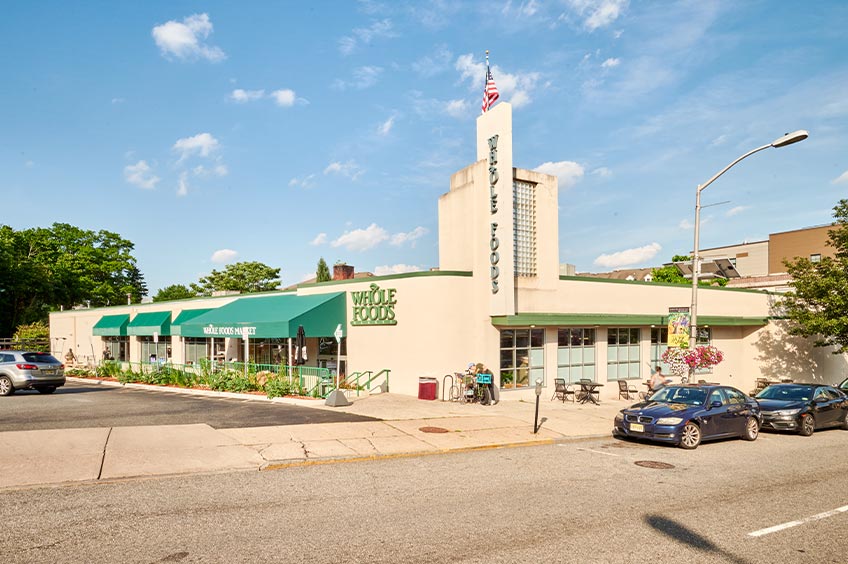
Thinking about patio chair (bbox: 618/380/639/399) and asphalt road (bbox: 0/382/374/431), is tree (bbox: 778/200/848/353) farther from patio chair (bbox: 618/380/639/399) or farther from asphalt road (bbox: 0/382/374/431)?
asphalt road (bbox: 0/382/374/431)

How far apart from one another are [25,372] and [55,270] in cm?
5382

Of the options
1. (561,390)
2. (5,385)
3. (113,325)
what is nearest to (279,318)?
(5,385)

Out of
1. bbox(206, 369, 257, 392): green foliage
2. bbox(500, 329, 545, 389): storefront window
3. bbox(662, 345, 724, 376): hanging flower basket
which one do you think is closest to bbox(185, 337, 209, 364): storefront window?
bbox(206, 369, 257, 392): green foliage

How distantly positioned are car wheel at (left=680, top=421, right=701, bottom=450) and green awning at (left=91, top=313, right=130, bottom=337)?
34068 millimetres

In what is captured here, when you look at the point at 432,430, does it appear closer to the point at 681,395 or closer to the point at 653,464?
the point at 653,464

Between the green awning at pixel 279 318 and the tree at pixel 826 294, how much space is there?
2143 centimetres

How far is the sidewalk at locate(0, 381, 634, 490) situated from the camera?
30.9 feet

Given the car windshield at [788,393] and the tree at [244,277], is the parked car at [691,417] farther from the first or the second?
the tree at [244,277]

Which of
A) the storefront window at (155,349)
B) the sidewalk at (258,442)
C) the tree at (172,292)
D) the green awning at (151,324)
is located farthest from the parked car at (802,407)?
the tree at (172,292)

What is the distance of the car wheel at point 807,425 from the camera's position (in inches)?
619

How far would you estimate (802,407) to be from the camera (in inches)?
623

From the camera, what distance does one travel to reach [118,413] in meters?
15.4

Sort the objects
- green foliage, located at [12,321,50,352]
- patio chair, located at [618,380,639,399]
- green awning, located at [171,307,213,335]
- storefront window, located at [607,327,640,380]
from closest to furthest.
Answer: patio chair, located at [618,380,639,399]
storefront window, located at [607,327,640,380]
green awning, located at [171,307,213,335]
green foliage, located at [12,321,50,352]

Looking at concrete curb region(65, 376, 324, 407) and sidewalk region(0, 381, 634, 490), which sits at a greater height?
sidewalk region(0, 381, 634, 490)
